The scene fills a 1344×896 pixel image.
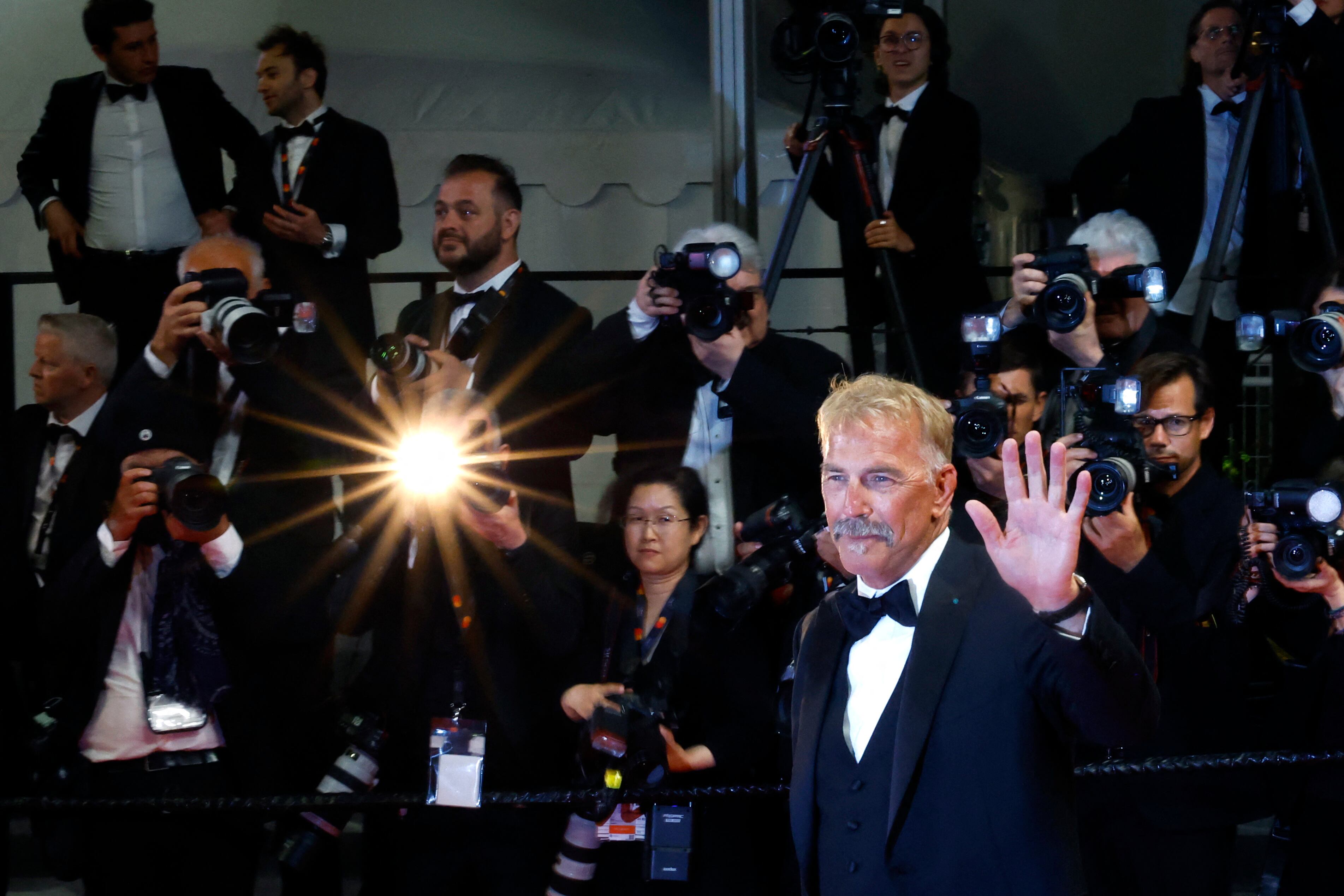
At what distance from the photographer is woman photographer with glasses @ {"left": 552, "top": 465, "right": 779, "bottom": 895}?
10.8ft

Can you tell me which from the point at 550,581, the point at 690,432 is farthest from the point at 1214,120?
the point at 550,581

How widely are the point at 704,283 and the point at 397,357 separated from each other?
0.79 meters

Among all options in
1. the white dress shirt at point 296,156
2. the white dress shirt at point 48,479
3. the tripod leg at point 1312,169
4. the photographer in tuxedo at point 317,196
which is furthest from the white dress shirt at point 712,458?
the tripod leg at point 1312,169

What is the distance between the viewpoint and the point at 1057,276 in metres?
3.53

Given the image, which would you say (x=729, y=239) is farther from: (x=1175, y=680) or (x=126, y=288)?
(x=126, y=288)

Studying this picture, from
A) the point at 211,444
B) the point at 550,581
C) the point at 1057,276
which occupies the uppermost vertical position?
the point at 1057,276

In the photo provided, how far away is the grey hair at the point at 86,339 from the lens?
400cm

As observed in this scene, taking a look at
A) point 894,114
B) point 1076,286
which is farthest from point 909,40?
point 1076,286

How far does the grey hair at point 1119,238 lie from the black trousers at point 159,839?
8.60ft

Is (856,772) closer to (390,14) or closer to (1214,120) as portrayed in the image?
(1214,120)

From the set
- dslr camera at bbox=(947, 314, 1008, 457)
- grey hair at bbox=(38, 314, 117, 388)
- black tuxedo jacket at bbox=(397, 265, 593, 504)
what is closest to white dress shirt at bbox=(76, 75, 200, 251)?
grey hair at bbox=(38, 314, 117, 388)

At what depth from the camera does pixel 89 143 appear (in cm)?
459

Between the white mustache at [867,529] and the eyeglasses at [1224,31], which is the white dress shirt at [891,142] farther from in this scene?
the white mustache at [867,529]

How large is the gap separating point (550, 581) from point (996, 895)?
1.61 meters
